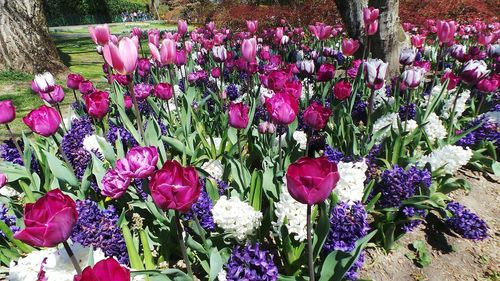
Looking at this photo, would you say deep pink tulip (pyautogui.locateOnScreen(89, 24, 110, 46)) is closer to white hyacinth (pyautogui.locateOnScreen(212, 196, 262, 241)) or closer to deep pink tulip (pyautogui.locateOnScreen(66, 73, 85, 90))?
deep pink tulip (pyautogui.locateOnScreen(66, 73, 85, 90))

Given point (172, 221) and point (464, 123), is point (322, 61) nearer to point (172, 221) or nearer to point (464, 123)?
point (464, 123)

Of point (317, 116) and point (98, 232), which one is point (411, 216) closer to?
point (317, 116)

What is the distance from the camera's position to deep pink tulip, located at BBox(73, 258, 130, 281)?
3.05ft

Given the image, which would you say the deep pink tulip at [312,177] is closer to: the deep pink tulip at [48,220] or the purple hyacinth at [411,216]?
the deep pink tulip at [48,220]

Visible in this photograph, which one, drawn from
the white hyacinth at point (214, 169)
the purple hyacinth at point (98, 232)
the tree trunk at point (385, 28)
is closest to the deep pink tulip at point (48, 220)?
the purple hyacinth at point (98, 232)

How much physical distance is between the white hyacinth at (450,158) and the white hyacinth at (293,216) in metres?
1.30

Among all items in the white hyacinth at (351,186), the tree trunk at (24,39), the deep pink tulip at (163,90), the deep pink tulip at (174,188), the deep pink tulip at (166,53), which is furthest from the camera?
the tree trunk at (24,39)

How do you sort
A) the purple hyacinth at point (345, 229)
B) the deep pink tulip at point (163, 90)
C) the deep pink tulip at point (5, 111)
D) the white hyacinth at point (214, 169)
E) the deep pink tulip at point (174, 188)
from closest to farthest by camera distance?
the deep pink tulip at point (174, 188) → the purple hyacinth at point (345, 229) → the deep pink tulip at point (5, 111) → the white hyacinth at point (214, 169) → the deep pink tulip at point (163, 90)

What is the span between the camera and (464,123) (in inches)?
146

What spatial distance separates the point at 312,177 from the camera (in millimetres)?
1164

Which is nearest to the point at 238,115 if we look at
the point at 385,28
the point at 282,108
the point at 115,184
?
the point at 282,108

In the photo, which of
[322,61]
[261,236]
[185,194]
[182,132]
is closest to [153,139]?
[182,132]

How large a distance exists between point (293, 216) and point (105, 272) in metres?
1.13

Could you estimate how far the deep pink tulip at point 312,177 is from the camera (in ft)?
3.85
